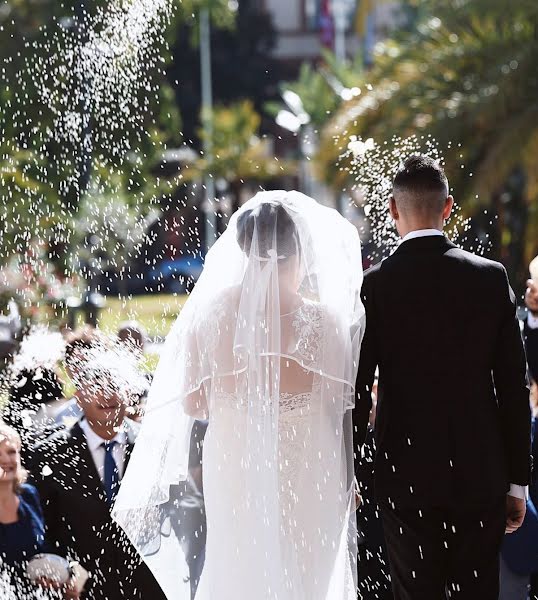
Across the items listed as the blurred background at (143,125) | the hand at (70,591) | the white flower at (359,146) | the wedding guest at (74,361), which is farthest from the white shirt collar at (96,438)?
the white flower at (359,146)

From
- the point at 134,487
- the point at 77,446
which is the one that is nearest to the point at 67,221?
the point at 77,446

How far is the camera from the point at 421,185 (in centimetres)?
344

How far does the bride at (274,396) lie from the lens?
11.8ft

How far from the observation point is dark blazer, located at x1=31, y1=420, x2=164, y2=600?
455cm

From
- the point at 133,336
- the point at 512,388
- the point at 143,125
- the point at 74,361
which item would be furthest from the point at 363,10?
the point at 512,388

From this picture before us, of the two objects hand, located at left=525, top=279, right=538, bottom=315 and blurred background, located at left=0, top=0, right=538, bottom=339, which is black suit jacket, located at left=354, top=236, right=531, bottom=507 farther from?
blurred background, located at left=0, top=0, right=538, bottom=339

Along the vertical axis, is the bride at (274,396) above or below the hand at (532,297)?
below

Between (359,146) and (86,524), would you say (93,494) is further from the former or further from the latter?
(359,146)

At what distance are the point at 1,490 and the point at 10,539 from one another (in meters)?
0.20

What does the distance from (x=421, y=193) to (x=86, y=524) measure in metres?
2.09

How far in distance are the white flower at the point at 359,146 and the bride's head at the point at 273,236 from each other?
28.1 feet

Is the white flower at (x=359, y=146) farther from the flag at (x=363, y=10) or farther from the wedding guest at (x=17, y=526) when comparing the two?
the wedding guest at (x=17, y=526)

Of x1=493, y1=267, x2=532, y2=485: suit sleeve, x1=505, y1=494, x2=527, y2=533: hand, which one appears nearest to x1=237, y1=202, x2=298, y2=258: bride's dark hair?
x1=493, y1=267, x2=532, y2=485: suit sleeve

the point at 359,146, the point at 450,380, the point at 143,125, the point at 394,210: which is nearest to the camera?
the point at 450,380
